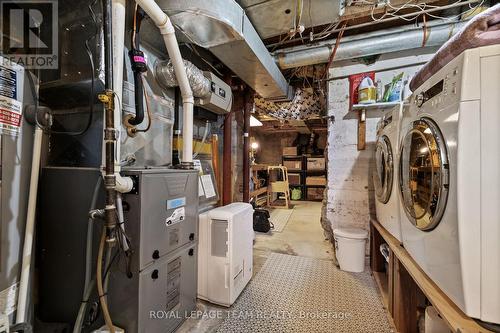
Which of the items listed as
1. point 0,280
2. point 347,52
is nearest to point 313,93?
point 347,52

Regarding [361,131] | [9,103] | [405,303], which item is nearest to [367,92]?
[361,131]

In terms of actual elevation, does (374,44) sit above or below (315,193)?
above

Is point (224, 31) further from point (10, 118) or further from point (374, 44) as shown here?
point (374, 44)

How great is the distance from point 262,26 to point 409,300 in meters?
2.36

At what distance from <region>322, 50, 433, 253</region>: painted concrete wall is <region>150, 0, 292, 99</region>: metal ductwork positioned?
1009 millimetres

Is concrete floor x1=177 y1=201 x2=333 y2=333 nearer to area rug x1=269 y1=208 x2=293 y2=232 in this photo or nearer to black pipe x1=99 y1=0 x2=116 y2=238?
area rug x1=269 y1=208 x2=293 y2=232

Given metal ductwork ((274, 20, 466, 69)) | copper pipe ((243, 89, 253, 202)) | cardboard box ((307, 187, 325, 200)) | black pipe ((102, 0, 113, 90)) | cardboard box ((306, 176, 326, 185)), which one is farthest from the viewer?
cardboard box ((307, 187, 325, 200))

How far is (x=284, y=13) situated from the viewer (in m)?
1.73

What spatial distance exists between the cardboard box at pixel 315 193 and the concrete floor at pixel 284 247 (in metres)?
2.47

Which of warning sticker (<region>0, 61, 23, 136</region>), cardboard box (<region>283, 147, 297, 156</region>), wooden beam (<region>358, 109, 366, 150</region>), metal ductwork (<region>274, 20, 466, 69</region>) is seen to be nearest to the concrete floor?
wooden beam (<region>358, 109, 366, 150</region>)

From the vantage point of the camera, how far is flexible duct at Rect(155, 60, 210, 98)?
69.6 inches

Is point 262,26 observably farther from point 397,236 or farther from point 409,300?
point 409,300

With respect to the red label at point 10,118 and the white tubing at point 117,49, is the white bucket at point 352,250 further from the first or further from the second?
the red label at point 10,118

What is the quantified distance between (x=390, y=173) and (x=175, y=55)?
1.82 meters
